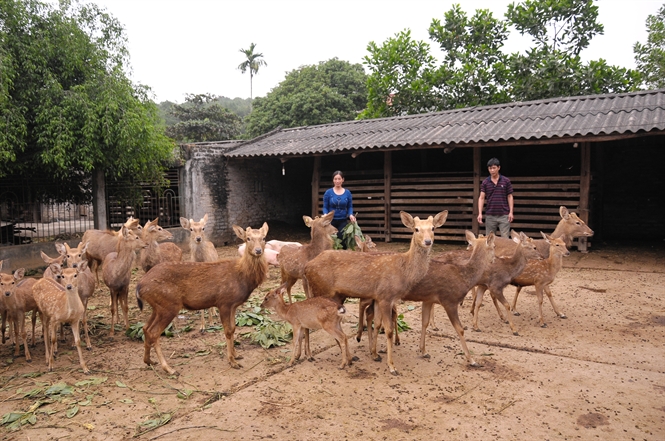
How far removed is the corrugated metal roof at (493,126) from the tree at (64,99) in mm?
4840

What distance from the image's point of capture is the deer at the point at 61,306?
17.9 ft

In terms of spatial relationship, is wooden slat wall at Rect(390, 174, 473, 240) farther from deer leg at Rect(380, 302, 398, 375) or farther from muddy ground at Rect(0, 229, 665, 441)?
deer leg at Rect(380, 302, 398, 375)

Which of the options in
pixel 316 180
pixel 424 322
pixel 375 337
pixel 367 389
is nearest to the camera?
pixel 367 389

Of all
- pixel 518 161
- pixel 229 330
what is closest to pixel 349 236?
pixel 229 330

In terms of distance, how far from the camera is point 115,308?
6.95 meters

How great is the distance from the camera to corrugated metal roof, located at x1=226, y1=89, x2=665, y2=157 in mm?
11227

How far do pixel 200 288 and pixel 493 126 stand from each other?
408 inches

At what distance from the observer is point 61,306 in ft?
17.9

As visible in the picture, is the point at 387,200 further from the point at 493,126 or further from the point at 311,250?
the point at 311,250

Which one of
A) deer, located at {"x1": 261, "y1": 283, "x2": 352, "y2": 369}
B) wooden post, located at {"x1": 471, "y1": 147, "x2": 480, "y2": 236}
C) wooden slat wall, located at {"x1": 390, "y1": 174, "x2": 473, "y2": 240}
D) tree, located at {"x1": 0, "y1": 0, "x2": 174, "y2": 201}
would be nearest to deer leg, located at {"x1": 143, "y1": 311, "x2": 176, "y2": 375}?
deer, located at {"x1": 261, "y1": 283, "x2": 352, "y2": 369}

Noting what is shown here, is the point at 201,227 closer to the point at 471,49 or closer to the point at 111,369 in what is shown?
the point at 111,369

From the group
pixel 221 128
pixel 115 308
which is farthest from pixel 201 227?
pixel 221 128

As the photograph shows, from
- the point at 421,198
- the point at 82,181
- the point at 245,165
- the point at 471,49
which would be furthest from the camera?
the point at 471,49

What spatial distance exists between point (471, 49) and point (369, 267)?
22582mm
